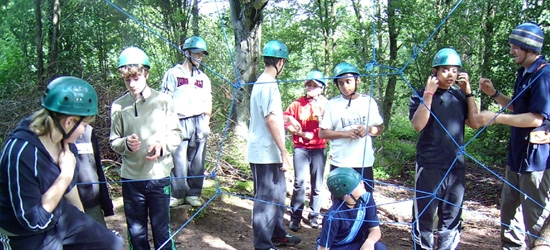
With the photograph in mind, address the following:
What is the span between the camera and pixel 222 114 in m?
6.71

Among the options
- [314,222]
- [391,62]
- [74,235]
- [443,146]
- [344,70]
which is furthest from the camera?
[391,62]

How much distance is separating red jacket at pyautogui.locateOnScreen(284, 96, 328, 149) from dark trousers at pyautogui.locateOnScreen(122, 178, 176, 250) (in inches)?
66.1

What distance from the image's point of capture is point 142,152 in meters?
2.93

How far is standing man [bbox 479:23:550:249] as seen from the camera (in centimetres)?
291

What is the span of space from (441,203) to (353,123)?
3.27ft

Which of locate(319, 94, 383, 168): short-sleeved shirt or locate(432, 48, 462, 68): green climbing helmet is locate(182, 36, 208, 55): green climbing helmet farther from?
locate(432, 48, 462, 68): green climbing helmet

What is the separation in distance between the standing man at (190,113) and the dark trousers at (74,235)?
5.64 ft

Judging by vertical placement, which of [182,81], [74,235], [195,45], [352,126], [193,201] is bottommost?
[193,201]

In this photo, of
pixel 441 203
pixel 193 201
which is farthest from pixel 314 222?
pixel 441 203

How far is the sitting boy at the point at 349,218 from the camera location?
2705 mm

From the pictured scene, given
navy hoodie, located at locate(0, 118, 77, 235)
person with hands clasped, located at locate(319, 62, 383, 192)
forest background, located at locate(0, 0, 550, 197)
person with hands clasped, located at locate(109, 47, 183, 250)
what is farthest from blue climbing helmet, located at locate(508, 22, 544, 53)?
navy hoodie, located at locate(0, 118, 77, 235)

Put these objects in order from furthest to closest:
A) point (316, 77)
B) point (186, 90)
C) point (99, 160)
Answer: point (316, 77), point (186, 90), point (99, 160)

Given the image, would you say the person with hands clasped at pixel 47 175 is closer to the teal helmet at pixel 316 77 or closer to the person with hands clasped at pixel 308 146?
the person with hands clasped at pixel 308 146

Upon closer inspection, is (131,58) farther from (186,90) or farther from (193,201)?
(193,201)
